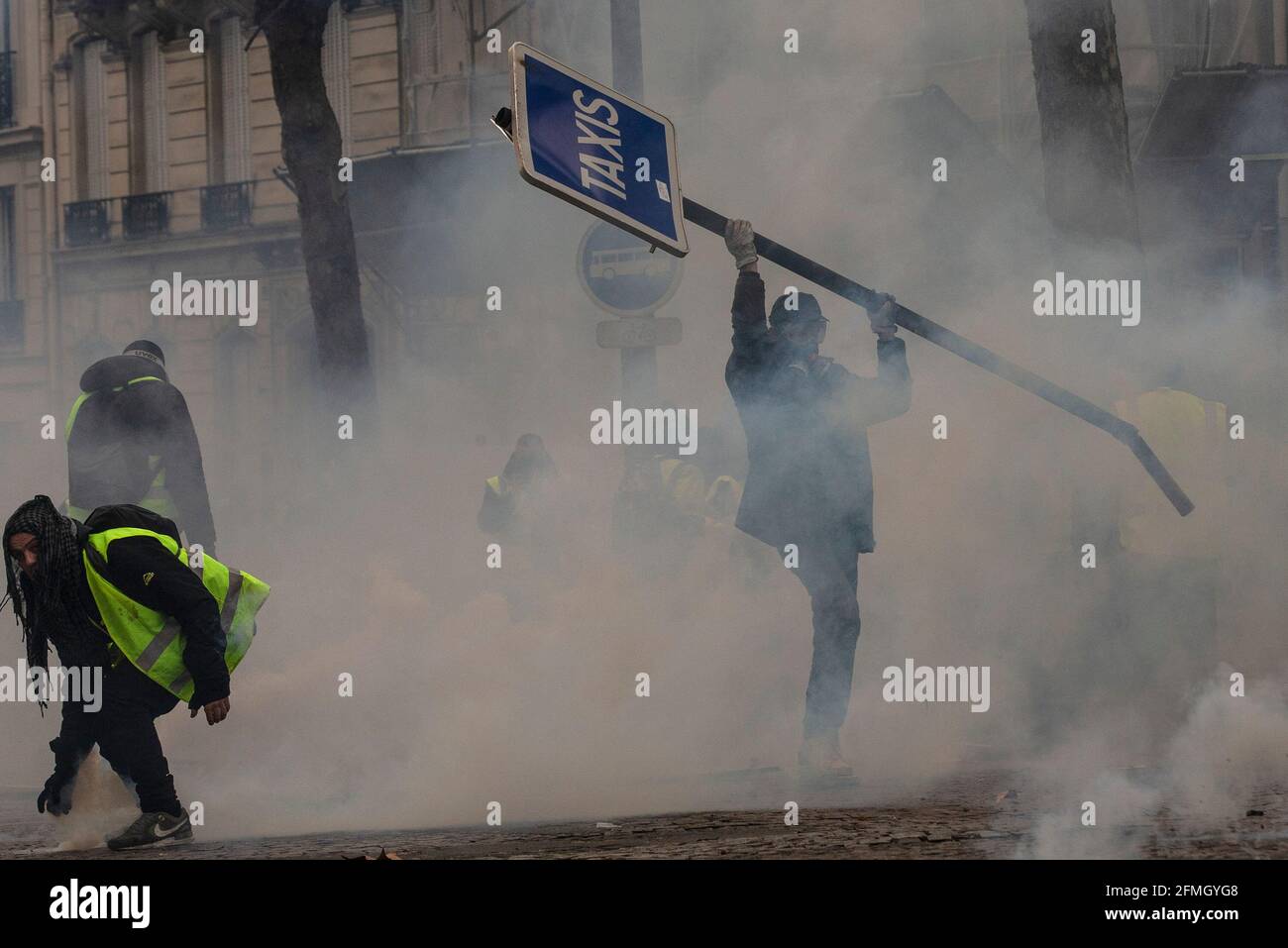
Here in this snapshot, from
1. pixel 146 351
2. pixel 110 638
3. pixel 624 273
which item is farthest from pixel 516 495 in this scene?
pixel 110 638

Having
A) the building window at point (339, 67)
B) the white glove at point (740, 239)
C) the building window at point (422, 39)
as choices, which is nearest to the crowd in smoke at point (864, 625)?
the white glove at point (740, 239)

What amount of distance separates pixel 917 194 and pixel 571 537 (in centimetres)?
361

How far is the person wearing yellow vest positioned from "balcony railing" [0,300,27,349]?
16.0 metres

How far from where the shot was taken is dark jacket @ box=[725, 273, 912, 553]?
530cm

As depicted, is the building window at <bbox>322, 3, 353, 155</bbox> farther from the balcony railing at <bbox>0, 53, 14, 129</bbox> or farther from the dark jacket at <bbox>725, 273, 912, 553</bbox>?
the dark jacket at <bbox>725, 273, 912, 553</bbox>

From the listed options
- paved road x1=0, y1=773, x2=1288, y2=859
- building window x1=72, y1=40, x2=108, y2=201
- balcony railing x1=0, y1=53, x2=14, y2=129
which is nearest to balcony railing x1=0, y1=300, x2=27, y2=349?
building window x1=72, y1=40, x2=108, y2=201

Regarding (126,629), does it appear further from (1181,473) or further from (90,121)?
(90,121)

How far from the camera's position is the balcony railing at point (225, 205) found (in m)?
18.2

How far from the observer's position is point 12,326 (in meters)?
19.4

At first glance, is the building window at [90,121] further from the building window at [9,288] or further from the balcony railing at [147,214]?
the building window at [9,288]

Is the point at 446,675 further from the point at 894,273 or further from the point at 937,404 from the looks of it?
the point at 894,273

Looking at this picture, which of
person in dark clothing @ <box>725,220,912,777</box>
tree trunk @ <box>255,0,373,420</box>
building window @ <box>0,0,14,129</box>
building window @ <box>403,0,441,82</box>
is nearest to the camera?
person in dark clothing @ <box>725,220,912,777</box>

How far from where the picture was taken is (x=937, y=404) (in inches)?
312
